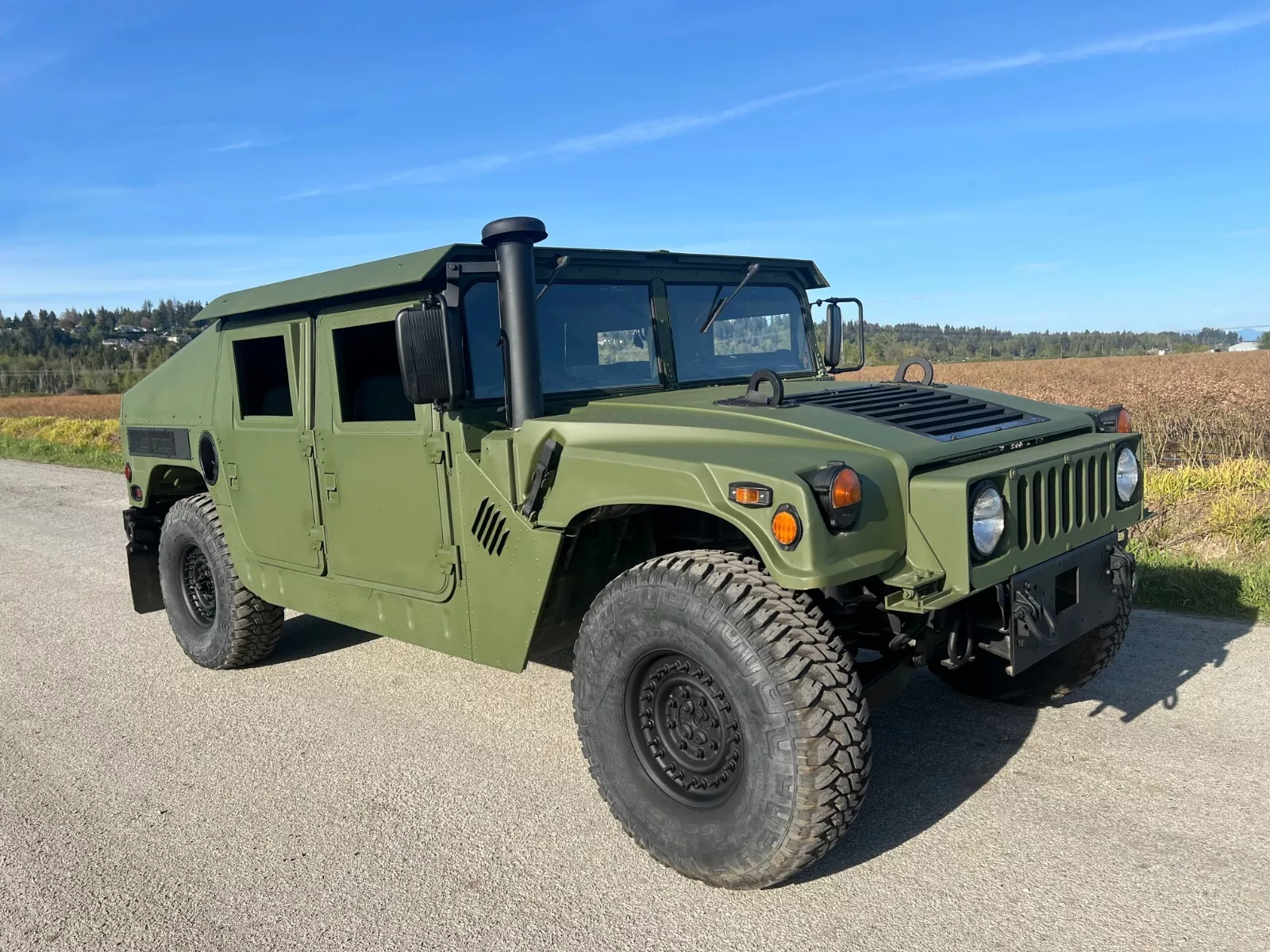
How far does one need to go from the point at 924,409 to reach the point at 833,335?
1.43 meters

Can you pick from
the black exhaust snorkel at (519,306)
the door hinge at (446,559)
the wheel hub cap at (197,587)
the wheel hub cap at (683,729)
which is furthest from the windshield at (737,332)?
the wheel hub cap at (197,587)

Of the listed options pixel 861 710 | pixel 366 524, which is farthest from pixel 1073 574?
pixel 366 524

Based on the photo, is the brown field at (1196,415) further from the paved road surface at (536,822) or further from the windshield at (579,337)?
the paved road surface at (536,822)

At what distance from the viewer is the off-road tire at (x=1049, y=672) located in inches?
150

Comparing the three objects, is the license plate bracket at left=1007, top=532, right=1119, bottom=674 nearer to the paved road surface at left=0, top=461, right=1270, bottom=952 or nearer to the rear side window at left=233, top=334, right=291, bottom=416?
the paved road surface at left=0, top=461, right=1270, bottom=952

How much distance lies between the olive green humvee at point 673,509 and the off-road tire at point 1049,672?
0.01m

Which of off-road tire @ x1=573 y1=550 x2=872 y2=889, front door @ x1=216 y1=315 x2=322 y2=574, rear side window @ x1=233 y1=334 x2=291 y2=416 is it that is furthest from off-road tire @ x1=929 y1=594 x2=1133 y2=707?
rear side window @ x1=233 y1=334 x2=291 y2=416

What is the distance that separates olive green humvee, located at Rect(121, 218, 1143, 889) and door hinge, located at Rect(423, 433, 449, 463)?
0.05 feet

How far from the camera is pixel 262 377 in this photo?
16.1ft

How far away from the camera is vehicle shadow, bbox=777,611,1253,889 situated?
3.28 metres

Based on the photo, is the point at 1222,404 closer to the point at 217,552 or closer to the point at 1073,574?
the point at 1073,574

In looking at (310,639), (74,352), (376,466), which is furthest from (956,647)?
(74,352)

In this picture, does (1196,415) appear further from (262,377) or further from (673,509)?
(262,377)

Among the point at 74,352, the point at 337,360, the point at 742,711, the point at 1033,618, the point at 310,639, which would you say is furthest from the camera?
the point at 74,352
